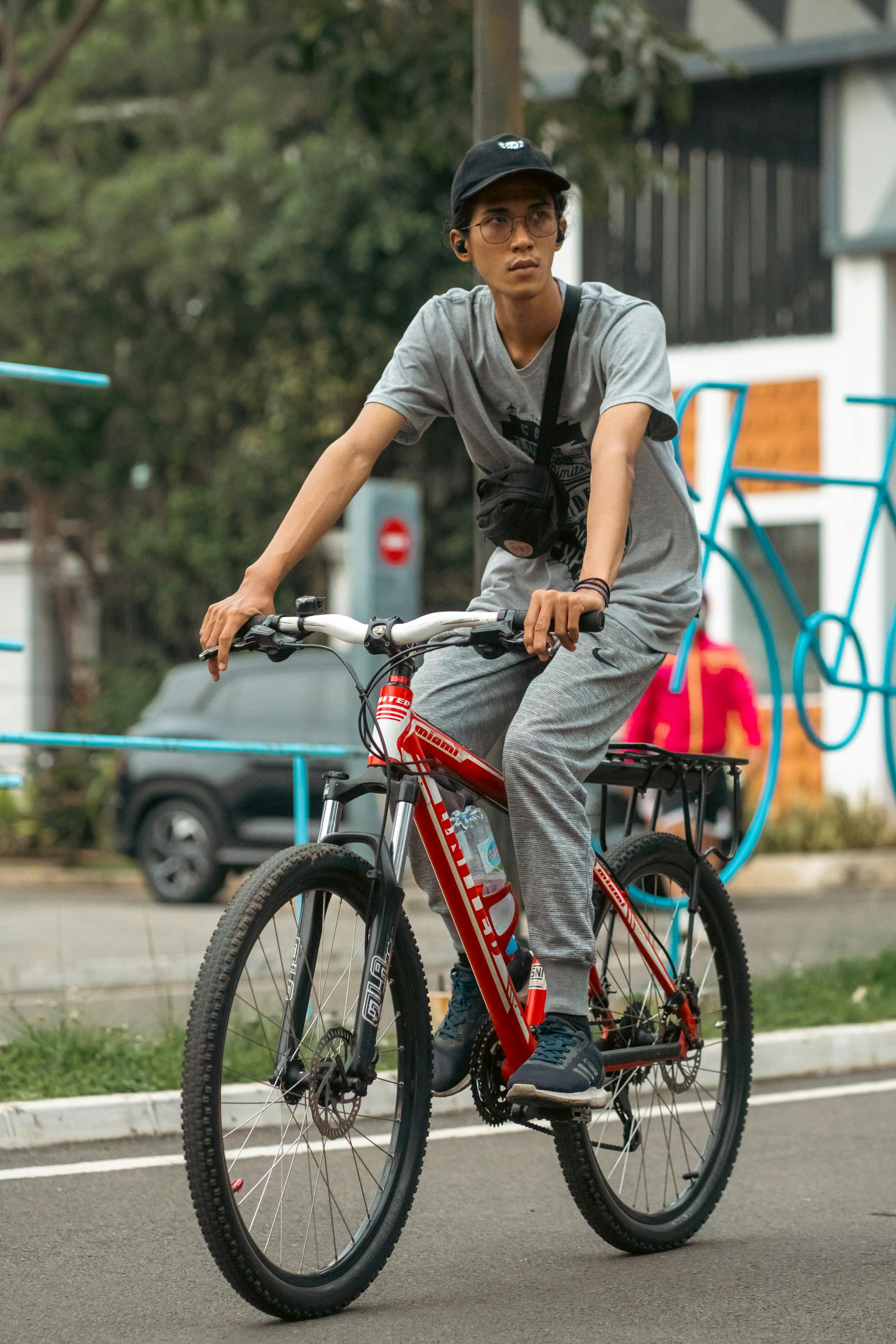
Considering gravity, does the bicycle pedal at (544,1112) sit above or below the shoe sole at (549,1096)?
below

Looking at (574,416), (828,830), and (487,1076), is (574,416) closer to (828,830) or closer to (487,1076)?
(487,1076)

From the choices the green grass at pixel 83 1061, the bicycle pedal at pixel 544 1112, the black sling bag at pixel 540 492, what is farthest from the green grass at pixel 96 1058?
the black sling bag at pixel 540 492

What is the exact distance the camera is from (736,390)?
706cm

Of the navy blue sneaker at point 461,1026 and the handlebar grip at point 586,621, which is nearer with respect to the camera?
the handlebar grip at point 586,621

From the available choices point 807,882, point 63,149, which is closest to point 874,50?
point 807,882

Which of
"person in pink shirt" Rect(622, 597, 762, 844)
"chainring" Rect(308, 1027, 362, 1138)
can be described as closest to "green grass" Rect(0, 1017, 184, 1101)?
"chainring" Rect(308, 1027, 362, 1138)

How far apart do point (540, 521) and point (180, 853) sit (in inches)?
389

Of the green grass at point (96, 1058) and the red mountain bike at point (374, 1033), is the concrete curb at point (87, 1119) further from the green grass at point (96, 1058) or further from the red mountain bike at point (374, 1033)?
the red mountain bike at point (374, 1033)

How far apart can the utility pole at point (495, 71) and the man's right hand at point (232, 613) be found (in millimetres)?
3432

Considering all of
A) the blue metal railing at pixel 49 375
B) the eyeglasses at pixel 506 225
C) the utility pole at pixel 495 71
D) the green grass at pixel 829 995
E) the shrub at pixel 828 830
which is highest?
the utility pole at pixel 495 71

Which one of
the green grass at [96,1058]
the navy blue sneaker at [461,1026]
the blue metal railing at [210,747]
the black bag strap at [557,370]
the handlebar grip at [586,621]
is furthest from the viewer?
the blue metal railing at [210,747]

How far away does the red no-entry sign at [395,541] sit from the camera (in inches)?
533

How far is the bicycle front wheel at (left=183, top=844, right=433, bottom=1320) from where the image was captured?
3.48 m

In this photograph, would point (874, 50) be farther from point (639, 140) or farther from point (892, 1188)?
point (892, 1188)
